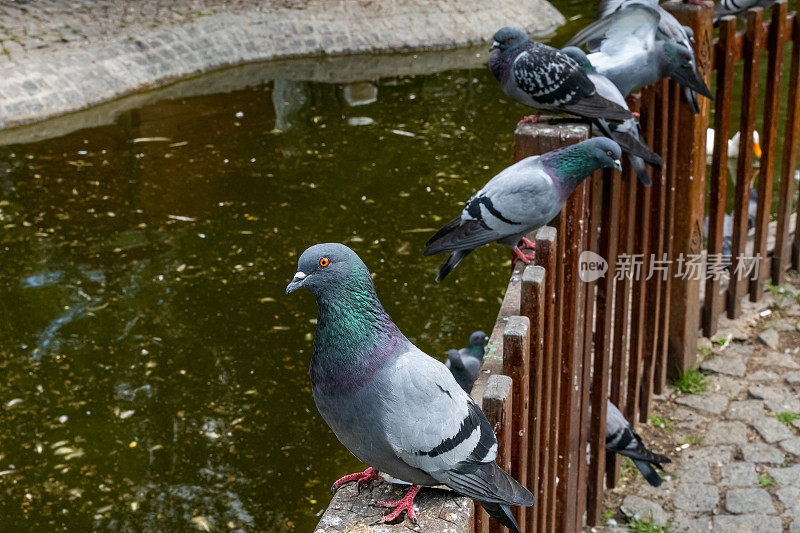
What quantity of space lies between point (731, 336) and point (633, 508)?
150 centimetres

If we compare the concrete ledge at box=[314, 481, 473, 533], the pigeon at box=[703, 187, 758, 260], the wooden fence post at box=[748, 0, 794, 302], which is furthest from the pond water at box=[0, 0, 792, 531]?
the concrete ledge at box=[314, 481, 473, 533]

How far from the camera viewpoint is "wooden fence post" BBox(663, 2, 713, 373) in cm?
399

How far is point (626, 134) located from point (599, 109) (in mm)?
155

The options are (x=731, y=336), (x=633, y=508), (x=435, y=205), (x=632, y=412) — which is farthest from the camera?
(x=435, y=205)

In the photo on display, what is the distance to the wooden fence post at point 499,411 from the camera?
6.67 ft

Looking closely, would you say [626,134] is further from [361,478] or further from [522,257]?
[361,478]

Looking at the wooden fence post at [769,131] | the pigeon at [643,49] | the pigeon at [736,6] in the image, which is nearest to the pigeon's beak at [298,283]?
the pigeon at [643,49]

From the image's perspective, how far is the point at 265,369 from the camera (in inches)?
208

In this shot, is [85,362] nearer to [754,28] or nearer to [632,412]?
[632,412]

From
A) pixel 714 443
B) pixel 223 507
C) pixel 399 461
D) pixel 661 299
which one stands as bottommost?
pixel 223 507

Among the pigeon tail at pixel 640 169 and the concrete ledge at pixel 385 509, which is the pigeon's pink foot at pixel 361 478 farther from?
the pigeon tail at pixel 640 169

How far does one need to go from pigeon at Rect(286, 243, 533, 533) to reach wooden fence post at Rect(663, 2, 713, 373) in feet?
8.34

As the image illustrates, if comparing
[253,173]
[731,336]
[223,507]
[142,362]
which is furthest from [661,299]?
[253,173]

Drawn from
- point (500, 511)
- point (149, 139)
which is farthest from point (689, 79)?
point (149, 139)
